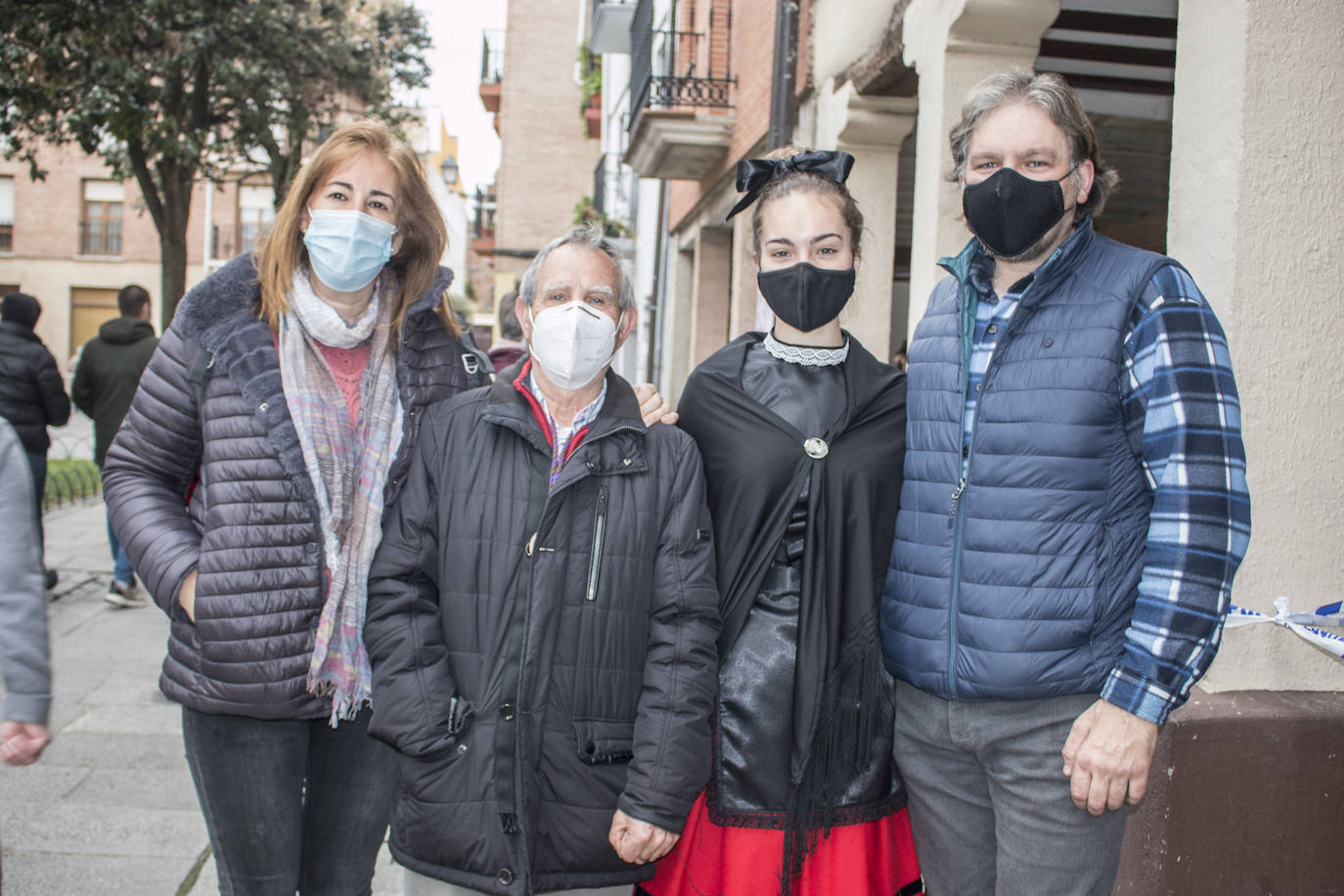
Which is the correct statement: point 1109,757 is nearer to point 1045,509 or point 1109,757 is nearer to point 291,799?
point 1045,509

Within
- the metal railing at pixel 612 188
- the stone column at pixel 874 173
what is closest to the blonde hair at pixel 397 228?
the stone column at pixel 874 173

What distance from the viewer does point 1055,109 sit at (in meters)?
2.16

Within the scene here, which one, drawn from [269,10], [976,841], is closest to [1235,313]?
[976,841]

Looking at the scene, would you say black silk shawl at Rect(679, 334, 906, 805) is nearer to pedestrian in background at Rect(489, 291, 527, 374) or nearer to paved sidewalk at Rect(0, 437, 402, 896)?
paved sidewalk at Rect(0, 437, 402, 896)

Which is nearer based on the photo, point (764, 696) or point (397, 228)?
point (764, 696)

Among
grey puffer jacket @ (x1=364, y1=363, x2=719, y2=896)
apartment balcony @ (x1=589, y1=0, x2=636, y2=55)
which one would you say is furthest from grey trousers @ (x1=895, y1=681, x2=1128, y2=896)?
apartment balcony @ (x1=589, y1=0, x2=636, y2=55)

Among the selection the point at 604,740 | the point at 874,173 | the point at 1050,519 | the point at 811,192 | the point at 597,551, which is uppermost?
the point at 874,173

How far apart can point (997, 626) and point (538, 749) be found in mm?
961

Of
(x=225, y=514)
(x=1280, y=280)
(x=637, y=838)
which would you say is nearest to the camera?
(x=637, y=838)

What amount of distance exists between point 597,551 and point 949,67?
321cm

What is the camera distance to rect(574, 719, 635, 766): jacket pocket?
2.18 meters

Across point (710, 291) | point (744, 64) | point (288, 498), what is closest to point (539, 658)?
point (288, 498)

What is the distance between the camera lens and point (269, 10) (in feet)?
36.3

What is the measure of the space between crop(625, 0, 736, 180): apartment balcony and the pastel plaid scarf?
23.1ft
